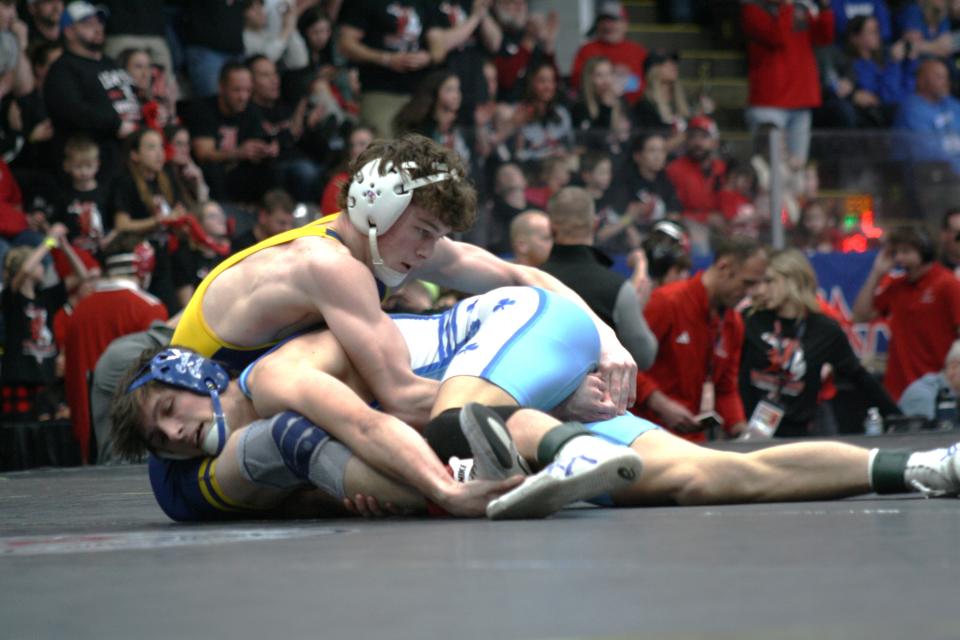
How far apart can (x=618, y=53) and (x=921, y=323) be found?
3754 millimetres

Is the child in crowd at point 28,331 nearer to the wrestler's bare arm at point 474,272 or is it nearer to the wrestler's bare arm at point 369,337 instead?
the wrestler's bare arm at point 474,272

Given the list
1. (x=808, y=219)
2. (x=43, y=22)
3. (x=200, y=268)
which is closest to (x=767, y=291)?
(x=808, y=219)

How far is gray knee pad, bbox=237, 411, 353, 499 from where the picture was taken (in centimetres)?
353

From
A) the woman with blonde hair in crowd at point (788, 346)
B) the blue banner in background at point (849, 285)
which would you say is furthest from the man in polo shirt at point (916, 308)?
the woman with blonde hair in crowd at point (788, 346)

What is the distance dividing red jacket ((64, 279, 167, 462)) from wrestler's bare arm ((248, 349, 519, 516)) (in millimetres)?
4299

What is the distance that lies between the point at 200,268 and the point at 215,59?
1785 mm

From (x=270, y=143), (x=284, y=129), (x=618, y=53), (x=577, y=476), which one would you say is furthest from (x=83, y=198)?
(x=577, y=476)

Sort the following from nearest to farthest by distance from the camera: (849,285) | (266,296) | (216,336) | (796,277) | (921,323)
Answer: (266,296) < (216,336) < (796,277) < (921,323) < (849,285)

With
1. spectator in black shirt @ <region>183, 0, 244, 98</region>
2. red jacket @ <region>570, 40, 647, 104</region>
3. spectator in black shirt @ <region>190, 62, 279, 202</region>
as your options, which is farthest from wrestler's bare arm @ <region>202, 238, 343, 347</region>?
red jacket @ <region>570, 40, 647, 104</region>

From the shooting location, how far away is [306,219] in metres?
8.14

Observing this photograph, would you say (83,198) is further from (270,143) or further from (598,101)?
(598,101)

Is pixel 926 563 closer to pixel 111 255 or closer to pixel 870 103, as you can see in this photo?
pixel 111 255

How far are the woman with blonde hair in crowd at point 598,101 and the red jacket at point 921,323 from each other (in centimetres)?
246

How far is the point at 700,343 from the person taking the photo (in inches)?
308
